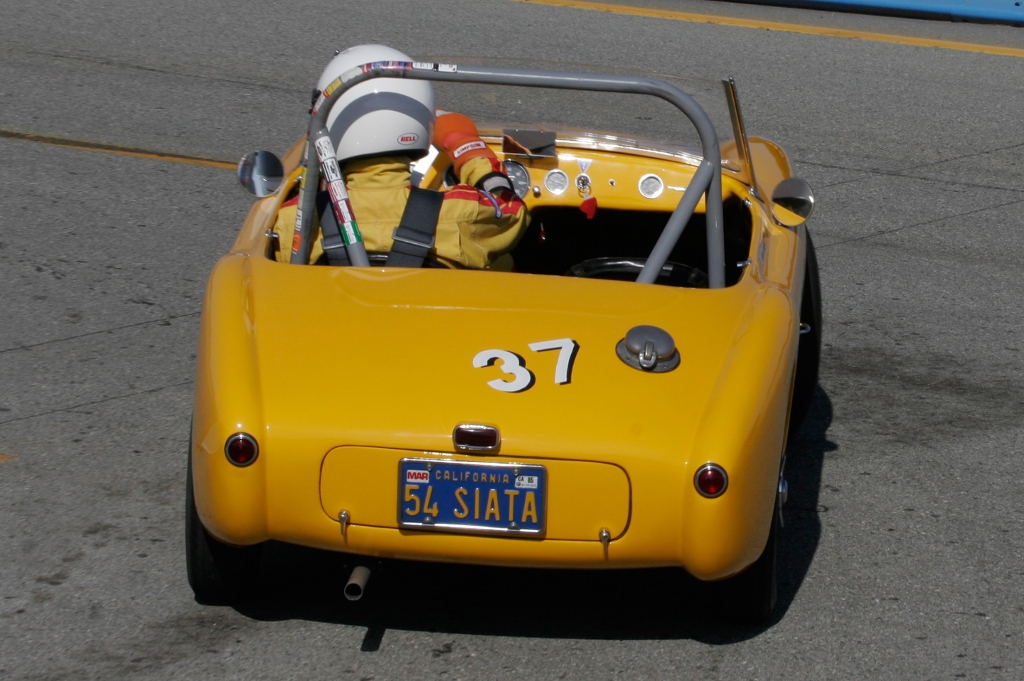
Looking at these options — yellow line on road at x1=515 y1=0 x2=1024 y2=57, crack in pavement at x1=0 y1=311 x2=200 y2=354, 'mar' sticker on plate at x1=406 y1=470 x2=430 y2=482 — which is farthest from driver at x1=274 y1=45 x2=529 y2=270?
yellow line on road at x1=515 y1=0 x2=1024 y2=57

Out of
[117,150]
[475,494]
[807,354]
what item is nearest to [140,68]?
[117,150]

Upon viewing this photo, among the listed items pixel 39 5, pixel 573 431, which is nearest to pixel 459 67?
pixel 573 431

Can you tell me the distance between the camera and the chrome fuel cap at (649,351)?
330 cm

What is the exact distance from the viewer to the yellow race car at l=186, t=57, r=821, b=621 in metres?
3.06

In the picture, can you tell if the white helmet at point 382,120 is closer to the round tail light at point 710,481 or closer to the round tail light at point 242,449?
the round tail light at point 242,449

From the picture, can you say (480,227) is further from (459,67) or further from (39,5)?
(39,5)

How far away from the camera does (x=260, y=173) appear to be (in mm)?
4277

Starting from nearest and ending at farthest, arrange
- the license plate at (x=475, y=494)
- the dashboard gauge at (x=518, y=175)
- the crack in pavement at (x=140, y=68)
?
the license plate at (x=475, y=494) → the dashboard gauge at (x=518, y=175) → the crack in pavement at (x=140, y=68)

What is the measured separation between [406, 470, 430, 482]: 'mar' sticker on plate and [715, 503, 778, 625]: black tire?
916mm

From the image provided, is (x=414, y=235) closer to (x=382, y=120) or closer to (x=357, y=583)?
(x=382, y=120)

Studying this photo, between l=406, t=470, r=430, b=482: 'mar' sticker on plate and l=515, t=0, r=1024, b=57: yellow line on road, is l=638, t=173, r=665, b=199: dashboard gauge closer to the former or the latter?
l=406, t=470, r=430, b=482: 'mar' sticker on plate

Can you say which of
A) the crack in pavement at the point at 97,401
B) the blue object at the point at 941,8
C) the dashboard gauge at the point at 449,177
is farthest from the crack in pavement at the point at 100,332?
the blue object at the point at 941,8

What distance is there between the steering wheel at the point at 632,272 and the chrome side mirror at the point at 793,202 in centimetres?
31

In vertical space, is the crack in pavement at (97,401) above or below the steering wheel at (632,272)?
below
